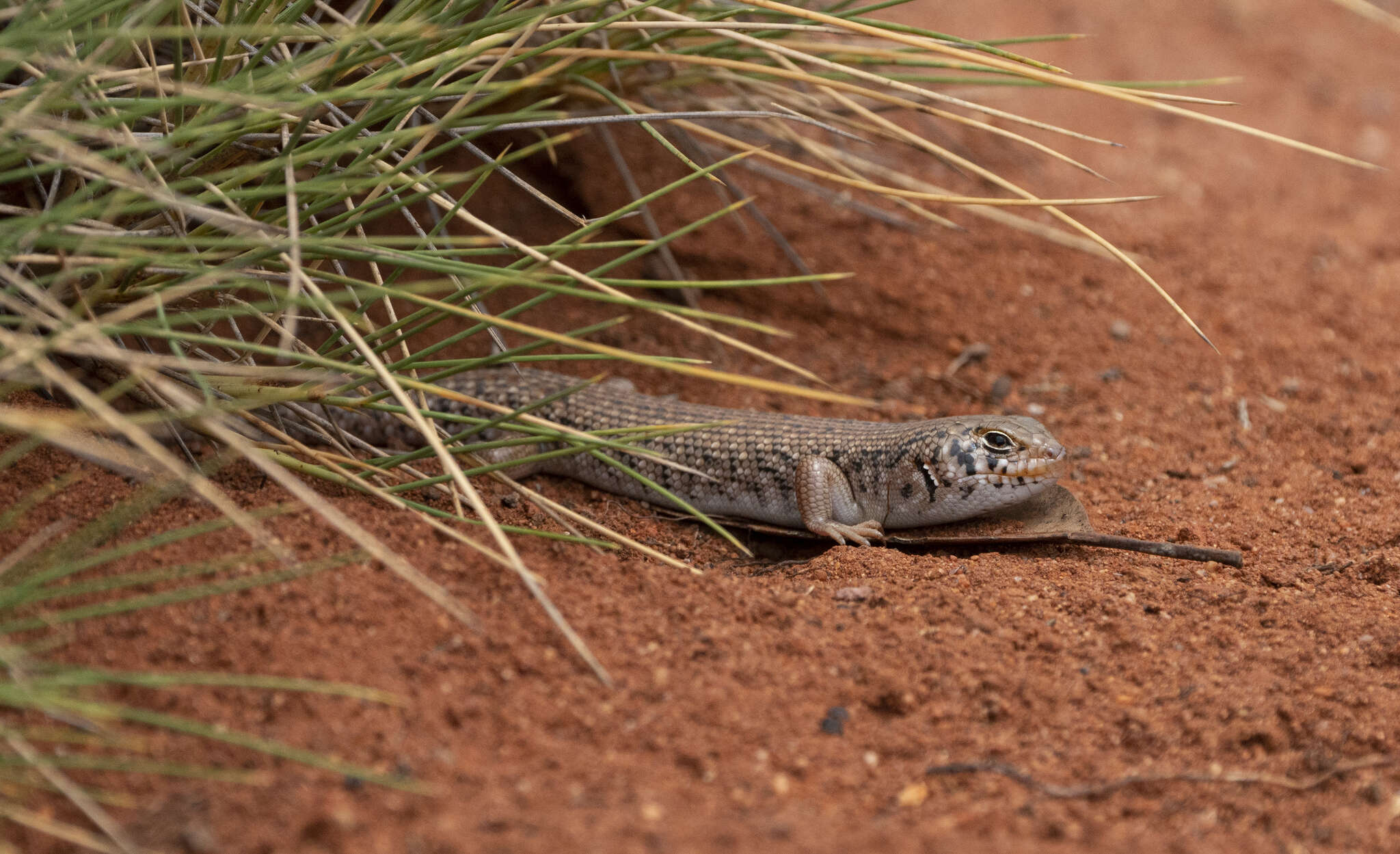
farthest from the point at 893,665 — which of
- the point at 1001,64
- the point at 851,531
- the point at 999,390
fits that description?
the point at 999,390

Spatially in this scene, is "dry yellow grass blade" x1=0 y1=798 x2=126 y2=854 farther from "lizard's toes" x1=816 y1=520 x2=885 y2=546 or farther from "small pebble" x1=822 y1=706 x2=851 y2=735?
"lizard's toes" x1=816 y1=520 x2=885 y2=546

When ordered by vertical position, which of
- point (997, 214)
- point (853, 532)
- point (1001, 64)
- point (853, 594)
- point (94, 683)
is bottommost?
point (853, 532)

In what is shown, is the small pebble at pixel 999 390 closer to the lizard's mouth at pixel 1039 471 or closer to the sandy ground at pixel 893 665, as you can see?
the sandy ground at pixel 893 665

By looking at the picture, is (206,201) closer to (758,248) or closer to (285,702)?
(285,702)

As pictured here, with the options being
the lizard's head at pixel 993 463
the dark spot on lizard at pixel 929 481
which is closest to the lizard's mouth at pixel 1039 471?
the lizard's head at pixel 993 463

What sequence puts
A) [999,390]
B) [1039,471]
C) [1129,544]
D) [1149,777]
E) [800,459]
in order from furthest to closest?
[999,390], [800,459], [1039,471], [1129,544], [1149,777]

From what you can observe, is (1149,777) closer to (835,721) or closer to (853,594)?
(835,721)

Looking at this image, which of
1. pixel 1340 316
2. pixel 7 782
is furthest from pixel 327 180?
pixel 1340 316
